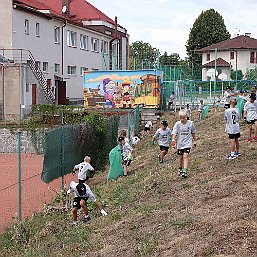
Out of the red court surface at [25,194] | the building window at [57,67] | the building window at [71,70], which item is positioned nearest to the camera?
the red court surface at [25,194]

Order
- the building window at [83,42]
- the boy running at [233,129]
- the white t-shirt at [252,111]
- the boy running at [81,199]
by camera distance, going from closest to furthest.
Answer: the boy running at [81,199], the boy running at [233,129], the white t-shirt at [252,111], the building window at [83,42]

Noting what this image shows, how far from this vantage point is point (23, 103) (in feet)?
119

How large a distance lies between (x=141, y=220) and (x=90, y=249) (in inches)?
47.5

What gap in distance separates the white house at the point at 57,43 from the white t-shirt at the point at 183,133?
24.8 m

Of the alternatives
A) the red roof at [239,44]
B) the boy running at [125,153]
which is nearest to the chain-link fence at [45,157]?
the boy running at [125,153]

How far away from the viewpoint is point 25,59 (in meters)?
39.6

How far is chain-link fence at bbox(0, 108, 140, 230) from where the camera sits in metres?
13.6

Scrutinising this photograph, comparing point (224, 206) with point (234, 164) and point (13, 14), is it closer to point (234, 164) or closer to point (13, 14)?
point (234, 164)

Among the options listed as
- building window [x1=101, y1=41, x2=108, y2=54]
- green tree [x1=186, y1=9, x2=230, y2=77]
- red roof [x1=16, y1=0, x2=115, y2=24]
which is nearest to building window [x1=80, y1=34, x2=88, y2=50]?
red roof [x1=16, y1=0, x2=115, y2=24]

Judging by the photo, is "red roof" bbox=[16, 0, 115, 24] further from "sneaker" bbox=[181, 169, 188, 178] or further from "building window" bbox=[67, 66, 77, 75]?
"sneaker" bbox=[181, 169, 188, 178]

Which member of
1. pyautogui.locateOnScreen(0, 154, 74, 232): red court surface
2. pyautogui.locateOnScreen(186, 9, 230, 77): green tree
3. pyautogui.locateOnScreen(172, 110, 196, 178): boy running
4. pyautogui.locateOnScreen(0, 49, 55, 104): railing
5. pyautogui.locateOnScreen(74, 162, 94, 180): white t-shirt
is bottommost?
pyautogui.locateOnScreen(0, 154, 74, 232): red court surface

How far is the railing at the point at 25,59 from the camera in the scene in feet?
124

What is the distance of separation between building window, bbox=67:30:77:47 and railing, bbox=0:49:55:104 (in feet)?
26.4

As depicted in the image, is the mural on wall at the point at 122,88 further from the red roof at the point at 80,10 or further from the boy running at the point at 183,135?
the boy running at the point at 183,135
